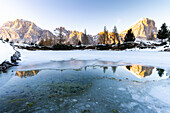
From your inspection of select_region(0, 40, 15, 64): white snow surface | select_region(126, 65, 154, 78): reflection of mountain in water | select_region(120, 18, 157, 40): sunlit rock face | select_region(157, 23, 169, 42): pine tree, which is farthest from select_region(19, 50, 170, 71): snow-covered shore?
select_region(120, 18, 157, 40): sunlit rock face

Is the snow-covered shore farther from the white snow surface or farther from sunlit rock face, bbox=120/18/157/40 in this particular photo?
sunlit rock face, bbox=120/18/157/40

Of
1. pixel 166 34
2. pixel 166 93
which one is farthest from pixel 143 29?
pixel 166 93

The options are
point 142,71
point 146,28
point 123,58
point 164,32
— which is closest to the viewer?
point 142,71

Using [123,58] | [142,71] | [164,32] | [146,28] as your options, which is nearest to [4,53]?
[142,71]

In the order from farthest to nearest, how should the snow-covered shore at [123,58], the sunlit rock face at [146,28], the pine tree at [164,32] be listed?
the sunlit rock face at [146,28], the pine tree at [164,32], the snow-covered shore at [123,58]

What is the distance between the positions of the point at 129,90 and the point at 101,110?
217 centimetres

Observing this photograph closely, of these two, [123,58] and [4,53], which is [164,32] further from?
[4,53]

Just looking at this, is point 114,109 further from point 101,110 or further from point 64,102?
point 64,102

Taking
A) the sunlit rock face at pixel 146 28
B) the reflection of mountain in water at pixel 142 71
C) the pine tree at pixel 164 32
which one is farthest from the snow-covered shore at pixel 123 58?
the sunlit rock face at pixel 146 28

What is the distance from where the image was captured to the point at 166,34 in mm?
43781

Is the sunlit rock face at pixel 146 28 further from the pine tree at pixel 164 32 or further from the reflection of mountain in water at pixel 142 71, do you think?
the reflection of mountain in water at pixel 142 71

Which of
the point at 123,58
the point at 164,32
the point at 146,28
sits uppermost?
the point at 146,28

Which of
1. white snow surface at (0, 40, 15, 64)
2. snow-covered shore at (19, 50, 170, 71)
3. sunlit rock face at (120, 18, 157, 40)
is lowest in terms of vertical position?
snow-covered shore at (19, 50, 170, 71)

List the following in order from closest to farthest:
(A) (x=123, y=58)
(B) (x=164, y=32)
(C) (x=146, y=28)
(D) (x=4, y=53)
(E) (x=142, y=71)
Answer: (E) (x=142, y=71), (D) (x=4, y=53), (A) (x=123, y=58), (B) (x=164, y=32), (C) (x=146, y=28)
